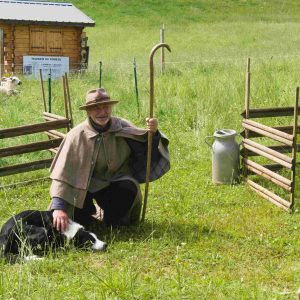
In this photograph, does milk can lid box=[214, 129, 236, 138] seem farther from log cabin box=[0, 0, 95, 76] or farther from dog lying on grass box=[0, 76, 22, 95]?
log cabin box=[0, 0, 95, 76]

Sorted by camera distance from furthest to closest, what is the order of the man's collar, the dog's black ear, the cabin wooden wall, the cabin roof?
1. the cabin wooden wall
2. the cabin roof
3. the man's collar
4. the dog's black ear

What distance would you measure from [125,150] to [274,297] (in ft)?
7.44

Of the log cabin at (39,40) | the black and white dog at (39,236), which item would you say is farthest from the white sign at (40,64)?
the black and white dog at (39,236)

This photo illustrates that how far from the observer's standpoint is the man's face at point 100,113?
5797mm

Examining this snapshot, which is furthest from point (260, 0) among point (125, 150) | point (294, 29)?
point (125, 150)

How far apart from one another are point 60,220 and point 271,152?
2765 mm

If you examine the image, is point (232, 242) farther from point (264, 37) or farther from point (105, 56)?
point (264, 37)

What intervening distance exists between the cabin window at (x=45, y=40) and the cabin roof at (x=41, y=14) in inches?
20.7

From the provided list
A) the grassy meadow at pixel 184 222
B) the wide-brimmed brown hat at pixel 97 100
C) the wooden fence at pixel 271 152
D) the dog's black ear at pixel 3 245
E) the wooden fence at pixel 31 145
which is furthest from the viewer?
the wooden fence at pixel 31 145

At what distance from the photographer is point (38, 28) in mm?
22141

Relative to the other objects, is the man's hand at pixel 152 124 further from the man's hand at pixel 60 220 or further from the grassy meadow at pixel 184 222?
the man's hand at pixel 60 220

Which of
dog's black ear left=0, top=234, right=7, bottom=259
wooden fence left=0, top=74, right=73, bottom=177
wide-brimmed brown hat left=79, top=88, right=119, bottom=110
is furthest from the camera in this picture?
wooden fence left=0, top=74, right=73, bottom=177

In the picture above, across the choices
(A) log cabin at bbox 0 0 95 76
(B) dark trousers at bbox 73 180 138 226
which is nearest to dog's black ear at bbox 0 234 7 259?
(B) dark trousers at bbox 73 180 138 226

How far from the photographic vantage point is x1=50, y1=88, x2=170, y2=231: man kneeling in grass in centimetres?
577
